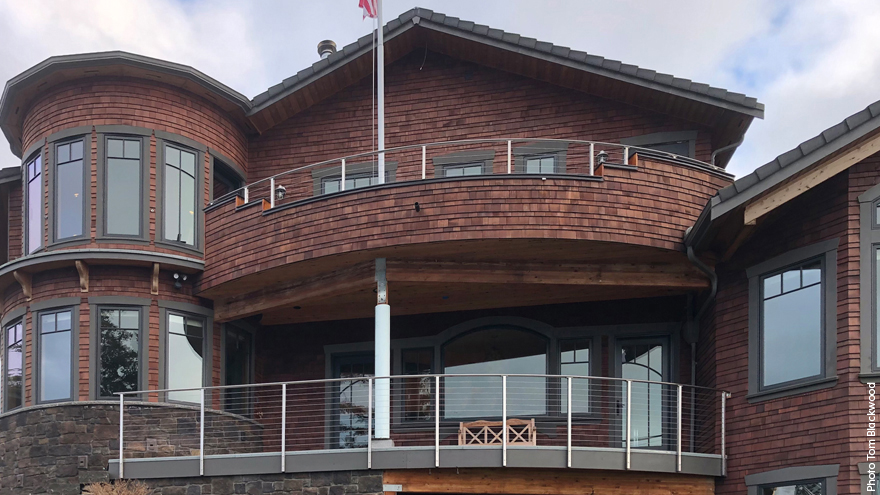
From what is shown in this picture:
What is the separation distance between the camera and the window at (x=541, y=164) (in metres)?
17.2

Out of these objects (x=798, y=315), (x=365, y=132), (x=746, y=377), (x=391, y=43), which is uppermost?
(x=391, y=43)

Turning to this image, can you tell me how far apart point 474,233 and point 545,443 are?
4455 millimetres

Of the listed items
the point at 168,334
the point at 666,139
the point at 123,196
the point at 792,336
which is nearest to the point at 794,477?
the point at 792,336

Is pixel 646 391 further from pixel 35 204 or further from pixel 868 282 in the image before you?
pixel 35 204

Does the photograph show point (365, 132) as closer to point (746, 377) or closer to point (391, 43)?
point (391, 43)

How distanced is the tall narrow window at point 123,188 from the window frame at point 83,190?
291 millimetres

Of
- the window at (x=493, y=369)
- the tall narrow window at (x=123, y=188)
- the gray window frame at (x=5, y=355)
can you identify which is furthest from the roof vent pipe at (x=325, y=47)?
the gray window frame at (x=5, y=355)

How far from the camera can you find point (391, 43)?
59.6 ft

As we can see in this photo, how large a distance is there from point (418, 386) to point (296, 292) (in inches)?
129

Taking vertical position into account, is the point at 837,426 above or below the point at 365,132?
below

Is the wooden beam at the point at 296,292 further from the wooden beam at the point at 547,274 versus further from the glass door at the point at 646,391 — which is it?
the glass door at the point at 646,391

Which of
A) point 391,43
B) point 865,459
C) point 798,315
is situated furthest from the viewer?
point 391,43

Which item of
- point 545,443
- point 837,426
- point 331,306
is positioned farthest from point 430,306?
point 837,426

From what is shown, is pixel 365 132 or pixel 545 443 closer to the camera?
pixel 545 443
